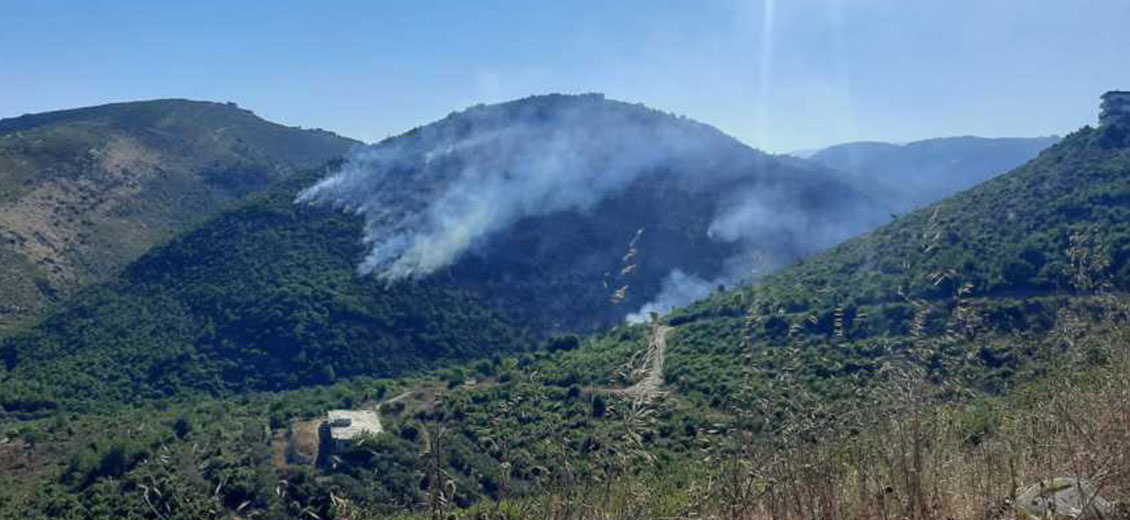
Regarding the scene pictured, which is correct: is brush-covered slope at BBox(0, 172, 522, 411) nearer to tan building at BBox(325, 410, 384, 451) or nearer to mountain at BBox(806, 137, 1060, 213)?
tan building at BBox(325, 410, 384, 451)

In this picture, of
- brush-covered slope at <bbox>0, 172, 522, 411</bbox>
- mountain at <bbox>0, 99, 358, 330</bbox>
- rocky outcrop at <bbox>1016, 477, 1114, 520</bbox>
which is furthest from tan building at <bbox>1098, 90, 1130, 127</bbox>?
mountain at <bbox>0, 99, 358, 330</bbox>

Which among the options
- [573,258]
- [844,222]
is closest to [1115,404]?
[573,258]

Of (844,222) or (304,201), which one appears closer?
(304,201)

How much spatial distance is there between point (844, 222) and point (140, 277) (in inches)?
2041

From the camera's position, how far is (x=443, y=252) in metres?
53.2

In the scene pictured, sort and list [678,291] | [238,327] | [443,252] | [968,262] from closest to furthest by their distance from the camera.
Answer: [968,262]
[238,327]
[678,291]
[443,252]

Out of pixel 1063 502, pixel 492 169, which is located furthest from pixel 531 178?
pixel 1063 502

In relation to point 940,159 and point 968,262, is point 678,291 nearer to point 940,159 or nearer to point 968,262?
point 968,262

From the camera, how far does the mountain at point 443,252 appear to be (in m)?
42.2

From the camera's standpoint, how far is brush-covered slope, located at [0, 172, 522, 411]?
129ft

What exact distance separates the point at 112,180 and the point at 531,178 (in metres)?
35.1

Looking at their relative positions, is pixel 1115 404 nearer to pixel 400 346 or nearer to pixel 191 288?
pixel 400 346

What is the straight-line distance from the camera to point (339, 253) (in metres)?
54.1

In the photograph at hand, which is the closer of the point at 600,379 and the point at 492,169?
the point at 600,379
